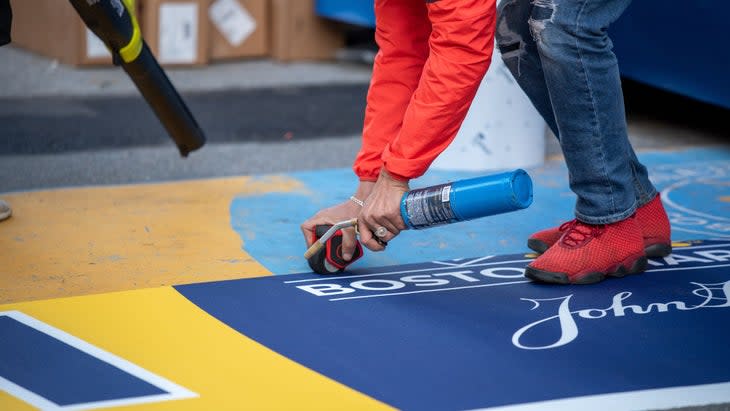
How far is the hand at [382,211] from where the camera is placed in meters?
2.31

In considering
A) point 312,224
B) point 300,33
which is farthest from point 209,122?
point 312,224

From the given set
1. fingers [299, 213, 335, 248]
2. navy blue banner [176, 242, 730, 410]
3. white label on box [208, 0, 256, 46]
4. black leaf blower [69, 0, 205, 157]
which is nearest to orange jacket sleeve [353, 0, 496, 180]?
fingers [299, 213, 335, 248]

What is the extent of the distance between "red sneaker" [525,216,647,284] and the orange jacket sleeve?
44 cm

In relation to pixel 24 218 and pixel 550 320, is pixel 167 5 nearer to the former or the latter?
pixel 24 218

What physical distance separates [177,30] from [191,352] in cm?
394

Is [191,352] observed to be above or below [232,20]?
below

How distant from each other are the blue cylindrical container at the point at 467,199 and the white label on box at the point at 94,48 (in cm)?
370

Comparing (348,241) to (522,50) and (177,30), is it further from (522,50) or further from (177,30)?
(177,30)

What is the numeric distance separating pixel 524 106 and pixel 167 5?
8.82 feet

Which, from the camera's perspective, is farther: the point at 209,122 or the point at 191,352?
the point at 209,122

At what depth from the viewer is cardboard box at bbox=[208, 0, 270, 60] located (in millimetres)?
5973

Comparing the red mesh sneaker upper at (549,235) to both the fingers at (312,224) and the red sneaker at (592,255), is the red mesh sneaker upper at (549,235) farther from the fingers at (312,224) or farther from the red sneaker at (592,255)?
the fingers at (312,224)

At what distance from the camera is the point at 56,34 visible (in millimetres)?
5797

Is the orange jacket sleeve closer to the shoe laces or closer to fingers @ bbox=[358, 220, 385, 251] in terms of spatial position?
fingers @ bbox=[358, 220, 385, 251]
